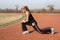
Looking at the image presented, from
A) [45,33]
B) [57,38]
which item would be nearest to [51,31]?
[45,33]

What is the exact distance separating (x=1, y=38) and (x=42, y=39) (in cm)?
202

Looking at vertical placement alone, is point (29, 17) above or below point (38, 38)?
above

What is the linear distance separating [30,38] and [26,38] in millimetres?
193

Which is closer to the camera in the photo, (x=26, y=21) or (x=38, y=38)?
(x=38, y=38)

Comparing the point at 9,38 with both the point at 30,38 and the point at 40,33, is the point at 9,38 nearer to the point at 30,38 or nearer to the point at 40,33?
the point at 30,38

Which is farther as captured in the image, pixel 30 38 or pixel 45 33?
pixel 45 33

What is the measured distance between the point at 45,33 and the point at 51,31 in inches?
14.1

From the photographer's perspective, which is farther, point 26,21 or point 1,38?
point 26,21

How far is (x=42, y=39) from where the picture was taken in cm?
1078

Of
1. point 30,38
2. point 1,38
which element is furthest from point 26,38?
point 1,38

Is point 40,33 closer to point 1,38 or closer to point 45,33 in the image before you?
point 45,33

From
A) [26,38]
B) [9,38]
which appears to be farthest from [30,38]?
[9,38]

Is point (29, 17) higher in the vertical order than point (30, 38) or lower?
higher

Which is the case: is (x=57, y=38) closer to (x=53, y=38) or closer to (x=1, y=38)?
(x=53, y=38)
